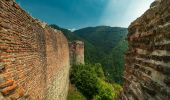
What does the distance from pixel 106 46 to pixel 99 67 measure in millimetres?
66424

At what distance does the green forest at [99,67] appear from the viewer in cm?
2956

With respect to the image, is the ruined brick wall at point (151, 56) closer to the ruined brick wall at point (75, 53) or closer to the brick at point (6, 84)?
the brick at point (6, 84)

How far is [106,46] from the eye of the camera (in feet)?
363

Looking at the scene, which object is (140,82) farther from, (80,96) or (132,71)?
(80,96)

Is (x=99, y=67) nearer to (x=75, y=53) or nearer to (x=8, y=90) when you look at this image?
(x=75, y=53)

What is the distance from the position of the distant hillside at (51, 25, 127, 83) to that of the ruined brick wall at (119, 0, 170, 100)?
132 feet

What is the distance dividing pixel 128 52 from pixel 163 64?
247 centimetres

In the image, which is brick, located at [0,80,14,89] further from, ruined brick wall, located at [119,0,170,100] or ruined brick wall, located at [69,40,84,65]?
ruined brick wall, located at [69,40,84,65]

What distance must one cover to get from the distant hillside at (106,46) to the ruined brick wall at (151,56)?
40.2 metres

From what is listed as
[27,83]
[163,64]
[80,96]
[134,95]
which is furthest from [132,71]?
[80,96]

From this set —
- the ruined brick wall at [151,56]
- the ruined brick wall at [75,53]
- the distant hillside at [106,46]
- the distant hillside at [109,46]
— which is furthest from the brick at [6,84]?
the distant hillside at [109,46]

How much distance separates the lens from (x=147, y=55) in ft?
13.5

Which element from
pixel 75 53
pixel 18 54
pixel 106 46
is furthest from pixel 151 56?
pixel 106 46

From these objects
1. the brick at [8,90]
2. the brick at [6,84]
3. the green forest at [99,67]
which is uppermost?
the brick at [6,84]
